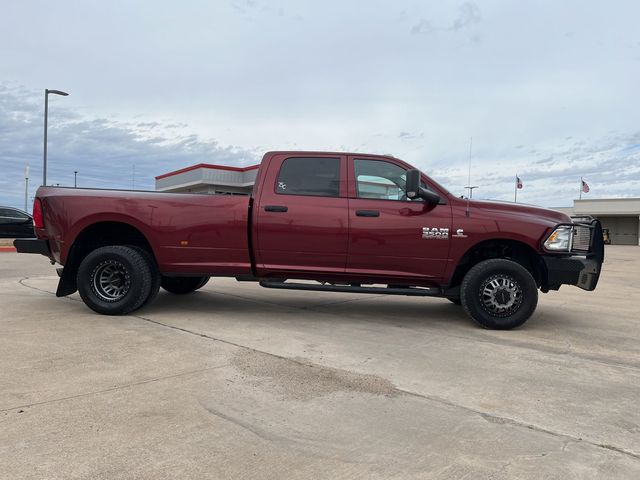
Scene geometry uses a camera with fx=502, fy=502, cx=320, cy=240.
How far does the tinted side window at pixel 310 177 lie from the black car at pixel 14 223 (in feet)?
56.1

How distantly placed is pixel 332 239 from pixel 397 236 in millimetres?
760

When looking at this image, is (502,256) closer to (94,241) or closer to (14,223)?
(94,241)

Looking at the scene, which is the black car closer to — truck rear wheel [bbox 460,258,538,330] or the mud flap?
the mud flap

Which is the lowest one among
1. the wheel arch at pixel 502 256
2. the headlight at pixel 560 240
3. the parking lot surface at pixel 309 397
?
the parking lot surface at pixel 309 397

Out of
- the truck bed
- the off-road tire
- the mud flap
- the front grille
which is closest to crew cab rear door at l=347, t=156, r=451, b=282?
the truck bed

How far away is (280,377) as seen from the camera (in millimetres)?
3941

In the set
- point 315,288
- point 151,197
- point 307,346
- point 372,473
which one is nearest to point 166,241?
point 151,197

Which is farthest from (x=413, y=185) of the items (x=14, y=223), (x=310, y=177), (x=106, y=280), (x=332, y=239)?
(x=14, y=223)

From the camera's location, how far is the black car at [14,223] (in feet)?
63.5

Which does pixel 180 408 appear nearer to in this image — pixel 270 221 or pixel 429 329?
pixel 270 221

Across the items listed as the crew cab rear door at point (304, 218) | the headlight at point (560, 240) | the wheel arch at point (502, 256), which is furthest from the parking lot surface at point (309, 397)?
the headlight at point (560, 240)

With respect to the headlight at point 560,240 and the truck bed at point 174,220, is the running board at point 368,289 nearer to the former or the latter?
the truck bed at point 174,220

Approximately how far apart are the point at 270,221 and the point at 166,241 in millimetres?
1310

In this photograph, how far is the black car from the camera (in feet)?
63.5
